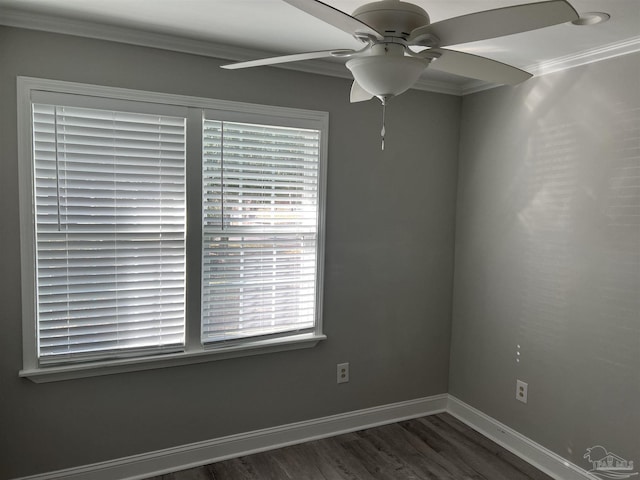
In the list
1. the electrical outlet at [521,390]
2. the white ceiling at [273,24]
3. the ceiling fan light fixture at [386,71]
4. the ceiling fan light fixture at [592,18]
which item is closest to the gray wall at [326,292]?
the white ceiling at [273,24]

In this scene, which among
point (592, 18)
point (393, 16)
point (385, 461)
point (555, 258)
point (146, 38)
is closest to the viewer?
point (393, 16)

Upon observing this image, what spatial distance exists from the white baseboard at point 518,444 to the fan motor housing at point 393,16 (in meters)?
2.54

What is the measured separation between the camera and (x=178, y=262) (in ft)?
8.46

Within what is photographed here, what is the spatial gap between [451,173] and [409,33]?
2138 millimetres

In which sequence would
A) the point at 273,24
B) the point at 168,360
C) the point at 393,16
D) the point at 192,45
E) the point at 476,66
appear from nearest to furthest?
the point at 393,16 → the point at 476,66 → the point at 273,24 → the point at 192,45 → the point at 168,360

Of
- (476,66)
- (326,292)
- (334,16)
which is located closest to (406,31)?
(334,16)

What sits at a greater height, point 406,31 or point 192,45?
point 192,45

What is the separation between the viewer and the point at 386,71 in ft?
4.59

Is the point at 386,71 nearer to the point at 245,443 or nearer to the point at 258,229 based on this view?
the point at 258,229

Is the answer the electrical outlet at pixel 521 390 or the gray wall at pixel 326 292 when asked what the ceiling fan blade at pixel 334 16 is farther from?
the electrical outlet at pixel 521 390

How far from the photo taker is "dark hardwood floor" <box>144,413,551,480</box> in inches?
105

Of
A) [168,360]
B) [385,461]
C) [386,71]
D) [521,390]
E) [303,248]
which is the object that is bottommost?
[385,461]

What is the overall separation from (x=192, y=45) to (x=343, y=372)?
222 cm

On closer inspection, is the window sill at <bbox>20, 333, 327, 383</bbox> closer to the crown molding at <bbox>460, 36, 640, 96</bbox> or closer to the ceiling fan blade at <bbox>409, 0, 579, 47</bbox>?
the ceiling fan blade at <bbox>409, 0, 579, 47</bbox>
